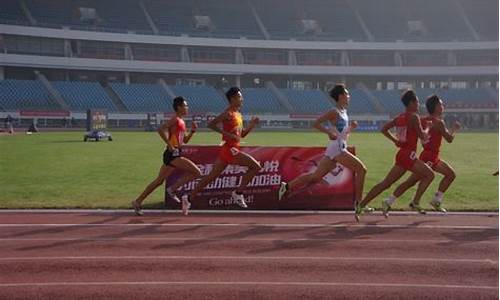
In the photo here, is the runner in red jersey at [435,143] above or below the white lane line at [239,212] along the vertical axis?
above

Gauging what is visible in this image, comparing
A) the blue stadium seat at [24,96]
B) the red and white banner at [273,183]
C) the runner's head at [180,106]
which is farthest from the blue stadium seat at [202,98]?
the runner's head at [180,106]

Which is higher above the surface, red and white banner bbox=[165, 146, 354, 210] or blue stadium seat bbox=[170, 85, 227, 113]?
blue stadium seat bbox=[170, 85, 227, 113]

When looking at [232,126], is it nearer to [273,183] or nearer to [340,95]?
[273,183]

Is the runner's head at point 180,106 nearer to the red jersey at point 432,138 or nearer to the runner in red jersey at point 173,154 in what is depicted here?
the runner in red jersey at point 173,154

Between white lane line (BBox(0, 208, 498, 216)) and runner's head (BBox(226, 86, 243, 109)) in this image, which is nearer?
runner's head (BBox(226, 86, 243, 109))

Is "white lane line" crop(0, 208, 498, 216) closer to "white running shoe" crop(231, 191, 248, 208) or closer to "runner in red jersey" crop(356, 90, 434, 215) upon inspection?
"white running shoe" crop(231, 191, 248, 208)

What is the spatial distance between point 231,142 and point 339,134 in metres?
1.53

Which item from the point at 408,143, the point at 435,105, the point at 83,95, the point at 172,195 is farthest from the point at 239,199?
the point at 83,95

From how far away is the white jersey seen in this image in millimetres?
7992

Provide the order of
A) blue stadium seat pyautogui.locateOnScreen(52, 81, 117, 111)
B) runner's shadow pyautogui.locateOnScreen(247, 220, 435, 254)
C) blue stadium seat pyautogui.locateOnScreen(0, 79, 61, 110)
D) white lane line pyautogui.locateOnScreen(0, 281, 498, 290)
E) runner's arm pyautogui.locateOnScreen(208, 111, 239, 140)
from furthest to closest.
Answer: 1. blue stadium seat pyautogui.locateOnScreen(52, 81, 117, 111)
2. blue stadium seat pyautogui.locateOnScreen(0, 79, 61, 110)
3. runner's arm pyautogui.locateOnScreen(208, 111, 239, 140)
4. runner's shadow pyautogui.locateOnScreen(247, 220, 435, 254)
5. white lane line pyautogui.locateOnScreen(0, 281, 498, 290)

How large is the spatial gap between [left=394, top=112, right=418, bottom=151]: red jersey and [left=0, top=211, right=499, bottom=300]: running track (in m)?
1.03

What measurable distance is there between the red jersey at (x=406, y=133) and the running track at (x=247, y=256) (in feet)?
3.39

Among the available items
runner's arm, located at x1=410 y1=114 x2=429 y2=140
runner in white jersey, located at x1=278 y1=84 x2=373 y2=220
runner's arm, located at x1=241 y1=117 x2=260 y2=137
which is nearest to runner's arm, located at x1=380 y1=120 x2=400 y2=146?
runner's arm, located at x1=410 y1=114 x2=429 y2=140

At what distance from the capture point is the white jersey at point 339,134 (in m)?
7.99
